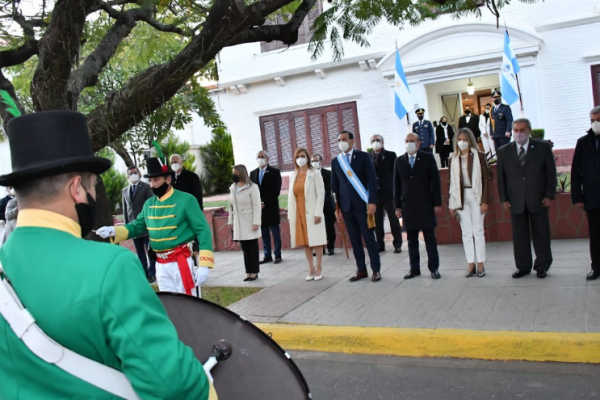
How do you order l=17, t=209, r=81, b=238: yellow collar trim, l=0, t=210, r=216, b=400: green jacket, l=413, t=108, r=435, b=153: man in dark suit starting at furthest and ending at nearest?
l=413, t=108, r=435, b=153: man in dark suit, l=17, t=209, r=81, b=238: yellow collar trim, l=0, t=210, r=216, b=400: green jacket

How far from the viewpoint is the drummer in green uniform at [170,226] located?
546 centimetres

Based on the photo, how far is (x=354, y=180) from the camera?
27.0ft

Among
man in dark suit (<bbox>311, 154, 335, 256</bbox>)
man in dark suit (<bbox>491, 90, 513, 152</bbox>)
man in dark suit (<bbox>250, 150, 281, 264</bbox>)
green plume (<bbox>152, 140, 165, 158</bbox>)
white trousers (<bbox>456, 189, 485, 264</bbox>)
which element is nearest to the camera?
green plume (<bbox>152, 140, 165, 158</bbox>)

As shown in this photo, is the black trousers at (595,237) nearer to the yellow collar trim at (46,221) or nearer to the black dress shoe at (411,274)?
the black dress shoe at (411,274)

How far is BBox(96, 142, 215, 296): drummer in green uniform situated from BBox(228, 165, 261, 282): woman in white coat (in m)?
3.47

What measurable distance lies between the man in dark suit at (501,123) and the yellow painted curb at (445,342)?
9.41 m

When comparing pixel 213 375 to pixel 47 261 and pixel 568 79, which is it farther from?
pixel 568 79

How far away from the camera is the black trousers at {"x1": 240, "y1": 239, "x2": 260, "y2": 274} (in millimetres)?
9234

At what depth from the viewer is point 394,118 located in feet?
59.6

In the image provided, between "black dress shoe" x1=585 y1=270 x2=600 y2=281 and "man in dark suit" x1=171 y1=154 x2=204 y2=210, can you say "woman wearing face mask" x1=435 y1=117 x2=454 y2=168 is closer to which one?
"man in dark suit" x1=171 y1=154 x2=204 y2=210

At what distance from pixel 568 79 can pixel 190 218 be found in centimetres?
1417

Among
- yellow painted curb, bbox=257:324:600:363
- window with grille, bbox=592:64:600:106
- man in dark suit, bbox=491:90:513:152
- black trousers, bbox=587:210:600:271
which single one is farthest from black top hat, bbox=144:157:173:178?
window with grille, bbox=592:64:600:106

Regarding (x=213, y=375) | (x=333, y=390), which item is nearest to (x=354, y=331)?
(x=333, y=390)

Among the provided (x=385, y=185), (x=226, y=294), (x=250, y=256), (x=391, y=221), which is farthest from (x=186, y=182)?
(x=391, y=221)
